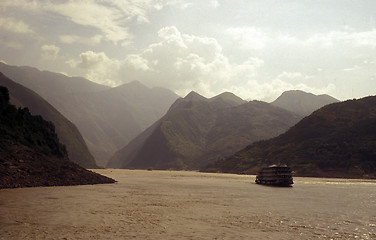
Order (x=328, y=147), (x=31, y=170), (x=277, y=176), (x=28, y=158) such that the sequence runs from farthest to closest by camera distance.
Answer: (x=328, y=147) → (x=277, y=176) → (x=28, y=158) → (x=31, y=170)

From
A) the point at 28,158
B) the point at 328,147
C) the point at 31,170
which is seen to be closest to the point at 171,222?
the point at 31,170

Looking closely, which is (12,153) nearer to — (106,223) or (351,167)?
(106,223)

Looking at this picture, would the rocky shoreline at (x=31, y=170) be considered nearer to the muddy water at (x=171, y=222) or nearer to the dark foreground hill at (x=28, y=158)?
the dark foreground hill at (x=28, y=158)

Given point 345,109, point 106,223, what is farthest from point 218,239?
point 345,109

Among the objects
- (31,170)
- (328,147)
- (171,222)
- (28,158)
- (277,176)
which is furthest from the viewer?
(328,147)

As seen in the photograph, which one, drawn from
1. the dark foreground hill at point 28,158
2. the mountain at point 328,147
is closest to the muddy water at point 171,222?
the dark foreground hill at point 28,158

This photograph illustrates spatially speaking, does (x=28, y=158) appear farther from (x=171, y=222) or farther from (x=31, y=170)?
(x=171, y=222)
